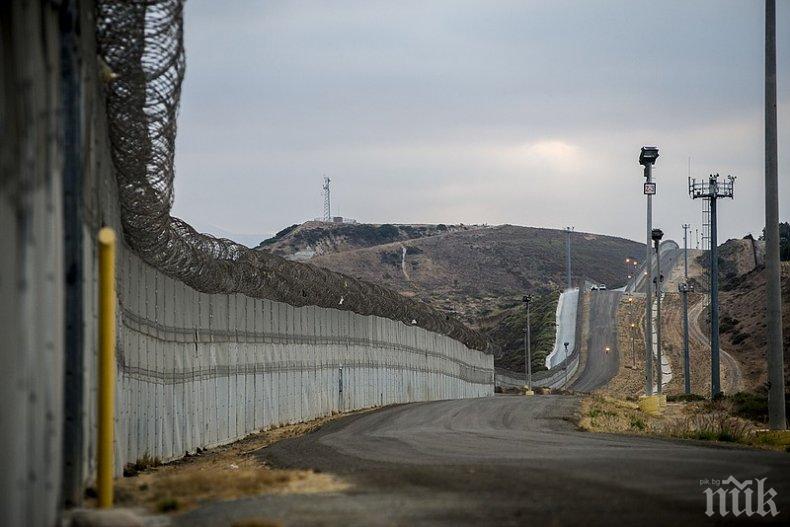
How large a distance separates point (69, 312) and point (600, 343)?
98584mm

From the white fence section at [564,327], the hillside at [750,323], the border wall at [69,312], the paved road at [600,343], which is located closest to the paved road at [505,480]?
the border wall at [69,312]

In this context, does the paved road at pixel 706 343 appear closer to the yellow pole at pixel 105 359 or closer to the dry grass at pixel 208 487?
the dry grass at pixel 208 487

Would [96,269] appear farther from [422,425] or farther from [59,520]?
[422,425]

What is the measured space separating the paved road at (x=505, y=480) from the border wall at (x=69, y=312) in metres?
1.79

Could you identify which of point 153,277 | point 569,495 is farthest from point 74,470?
point 153,277

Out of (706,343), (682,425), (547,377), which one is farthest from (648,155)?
(706,343)

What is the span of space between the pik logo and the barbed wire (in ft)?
24.5

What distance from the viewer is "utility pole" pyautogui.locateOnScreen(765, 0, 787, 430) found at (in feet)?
81.1

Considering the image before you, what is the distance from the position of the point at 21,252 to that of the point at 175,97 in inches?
238

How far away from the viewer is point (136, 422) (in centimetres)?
1866

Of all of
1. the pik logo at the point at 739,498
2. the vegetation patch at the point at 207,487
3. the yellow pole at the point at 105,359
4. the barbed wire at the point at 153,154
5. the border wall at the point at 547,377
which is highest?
the barbed wire at the point at 153,154

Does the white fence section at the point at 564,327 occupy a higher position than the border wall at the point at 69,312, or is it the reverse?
the border wall at the point at 69,312

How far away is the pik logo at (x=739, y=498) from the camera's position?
9906 millimetres

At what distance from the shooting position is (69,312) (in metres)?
10.5
